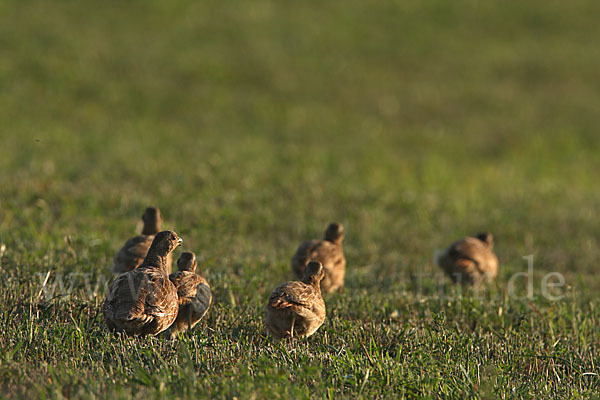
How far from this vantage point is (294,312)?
5.80 meters

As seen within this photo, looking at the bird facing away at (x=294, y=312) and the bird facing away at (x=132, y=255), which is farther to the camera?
the bird facing away at (x=132, y=255)

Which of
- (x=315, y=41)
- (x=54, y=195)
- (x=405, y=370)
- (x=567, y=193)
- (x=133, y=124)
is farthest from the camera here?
(x=315, y=41)

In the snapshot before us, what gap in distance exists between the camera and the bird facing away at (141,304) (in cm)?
533

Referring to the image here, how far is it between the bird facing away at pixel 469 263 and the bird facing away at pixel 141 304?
4.40 meters

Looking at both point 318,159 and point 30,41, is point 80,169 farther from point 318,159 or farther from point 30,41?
point 30,41

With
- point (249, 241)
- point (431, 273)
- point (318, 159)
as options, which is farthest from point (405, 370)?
point (318, 159)

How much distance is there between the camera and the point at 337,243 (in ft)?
28.0

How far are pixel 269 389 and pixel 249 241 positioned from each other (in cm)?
537

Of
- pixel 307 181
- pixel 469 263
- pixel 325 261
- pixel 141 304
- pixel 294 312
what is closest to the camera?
pixel 141 304

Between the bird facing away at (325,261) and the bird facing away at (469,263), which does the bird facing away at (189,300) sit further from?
the bird facing away at (469,263)

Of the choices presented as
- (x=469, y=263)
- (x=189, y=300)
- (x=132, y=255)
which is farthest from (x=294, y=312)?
(x=469, y=263)

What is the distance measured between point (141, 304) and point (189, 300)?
26.8 inches

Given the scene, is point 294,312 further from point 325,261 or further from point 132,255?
point 132,255

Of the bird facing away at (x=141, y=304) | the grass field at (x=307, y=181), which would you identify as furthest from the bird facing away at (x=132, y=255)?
the bird facing away at (x=141, y=304)
